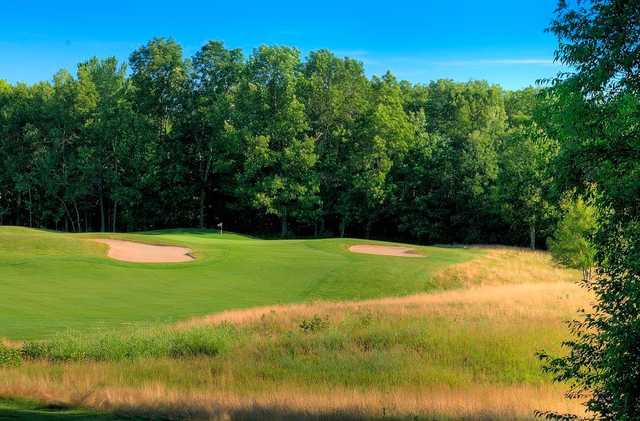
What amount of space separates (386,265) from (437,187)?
31.3 meters

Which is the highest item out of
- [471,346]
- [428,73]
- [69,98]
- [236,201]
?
[428,73]

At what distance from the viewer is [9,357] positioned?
13.7 meters

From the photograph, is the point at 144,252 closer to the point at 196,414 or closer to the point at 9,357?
the point at 9,357

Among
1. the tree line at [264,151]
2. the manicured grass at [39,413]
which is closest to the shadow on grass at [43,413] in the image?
the manicured grass at [39,413]

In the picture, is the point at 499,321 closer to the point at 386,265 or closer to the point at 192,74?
the point at 386,265

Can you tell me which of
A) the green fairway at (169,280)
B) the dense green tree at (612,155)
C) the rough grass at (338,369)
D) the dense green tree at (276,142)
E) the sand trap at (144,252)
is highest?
the dense green tree at (276,142)

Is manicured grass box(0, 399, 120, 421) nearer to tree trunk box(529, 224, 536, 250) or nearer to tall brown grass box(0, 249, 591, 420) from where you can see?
tall brown grass box(0, 249, 591, 420)

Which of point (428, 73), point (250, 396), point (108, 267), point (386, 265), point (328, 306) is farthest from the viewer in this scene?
point (428, 73)

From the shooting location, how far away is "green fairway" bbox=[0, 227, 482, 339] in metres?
19.0

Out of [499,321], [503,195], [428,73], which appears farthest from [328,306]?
[428,73]

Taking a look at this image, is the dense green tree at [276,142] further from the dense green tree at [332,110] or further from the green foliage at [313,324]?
the green foliage at [313,324]

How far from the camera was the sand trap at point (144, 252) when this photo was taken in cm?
2958

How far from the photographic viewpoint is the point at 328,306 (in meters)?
22.3

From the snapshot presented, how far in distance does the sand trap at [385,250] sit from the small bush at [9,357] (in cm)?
2479
